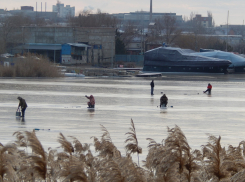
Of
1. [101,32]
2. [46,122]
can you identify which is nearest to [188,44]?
[101,32]

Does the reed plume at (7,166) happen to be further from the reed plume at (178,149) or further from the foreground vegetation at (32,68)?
the foreground vegetation at (32,68)

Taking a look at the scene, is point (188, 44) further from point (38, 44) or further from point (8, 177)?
point (8, 177)

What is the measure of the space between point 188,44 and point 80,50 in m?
29.0

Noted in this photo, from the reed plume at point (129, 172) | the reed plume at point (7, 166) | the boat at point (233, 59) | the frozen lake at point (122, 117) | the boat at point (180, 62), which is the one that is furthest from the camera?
the boat at point (233, 59)

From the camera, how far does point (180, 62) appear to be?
55.8 metres

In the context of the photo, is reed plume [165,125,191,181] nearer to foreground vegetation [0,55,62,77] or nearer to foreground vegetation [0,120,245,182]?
foreground vegetation [0,120,245,182]

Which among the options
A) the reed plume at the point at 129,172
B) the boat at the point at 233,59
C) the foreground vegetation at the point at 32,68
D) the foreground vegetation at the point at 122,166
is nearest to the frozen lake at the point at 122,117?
the foreground vegetation at the point at 122,166

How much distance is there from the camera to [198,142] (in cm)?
1234

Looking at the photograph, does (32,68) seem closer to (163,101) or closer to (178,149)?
(163,101)

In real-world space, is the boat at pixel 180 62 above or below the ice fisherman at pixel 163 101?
above

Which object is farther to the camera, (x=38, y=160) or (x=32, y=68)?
(x=32, y=68)

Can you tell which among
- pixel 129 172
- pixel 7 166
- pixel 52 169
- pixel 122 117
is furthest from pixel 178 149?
pixel 122 117

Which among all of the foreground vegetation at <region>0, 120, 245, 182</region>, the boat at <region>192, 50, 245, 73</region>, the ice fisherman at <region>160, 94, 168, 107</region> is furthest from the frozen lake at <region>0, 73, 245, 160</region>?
the boat at <region>192, 50, 245, 73</region>

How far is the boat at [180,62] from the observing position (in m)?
54.2
